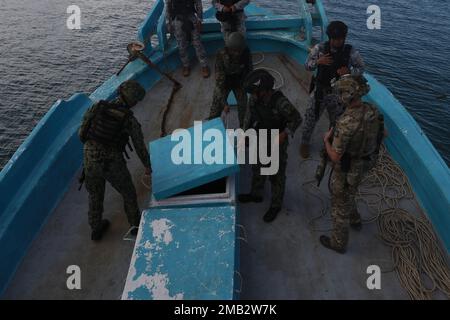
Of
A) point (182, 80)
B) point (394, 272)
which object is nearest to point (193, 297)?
point (394, 272)

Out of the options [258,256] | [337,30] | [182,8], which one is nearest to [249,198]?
[258,256]

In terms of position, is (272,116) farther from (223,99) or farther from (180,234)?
(180,234)

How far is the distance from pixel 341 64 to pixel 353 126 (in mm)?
1702

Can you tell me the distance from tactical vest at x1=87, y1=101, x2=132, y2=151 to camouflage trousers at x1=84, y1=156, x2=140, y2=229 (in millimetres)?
262

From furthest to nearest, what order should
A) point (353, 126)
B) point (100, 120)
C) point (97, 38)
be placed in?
1. point (97, 38)
2. point (100, 120)
3. point (353, 126)

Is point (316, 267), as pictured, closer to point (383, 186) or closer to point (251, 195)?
point (251, 195)

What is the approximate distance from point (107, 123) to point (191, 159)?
3.19 ft

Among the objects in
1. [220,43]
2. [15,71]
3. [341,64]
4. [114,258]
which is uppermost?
[341,64]

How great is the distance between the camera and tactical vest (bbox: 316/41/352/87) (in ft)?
15.6

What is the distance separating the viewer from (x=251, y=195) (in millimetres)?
4859

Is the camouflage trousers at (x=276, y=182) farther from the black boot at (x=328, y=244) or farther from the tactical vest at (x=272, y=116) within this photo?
the black boot at (x=328, y=244)

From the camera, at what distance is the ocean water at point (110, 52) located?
12.0 metres

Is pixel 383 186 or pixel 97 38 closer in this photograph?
pixel 383 186

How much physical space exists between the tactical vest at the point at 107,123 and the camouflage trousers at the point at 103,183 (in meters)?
0.26
